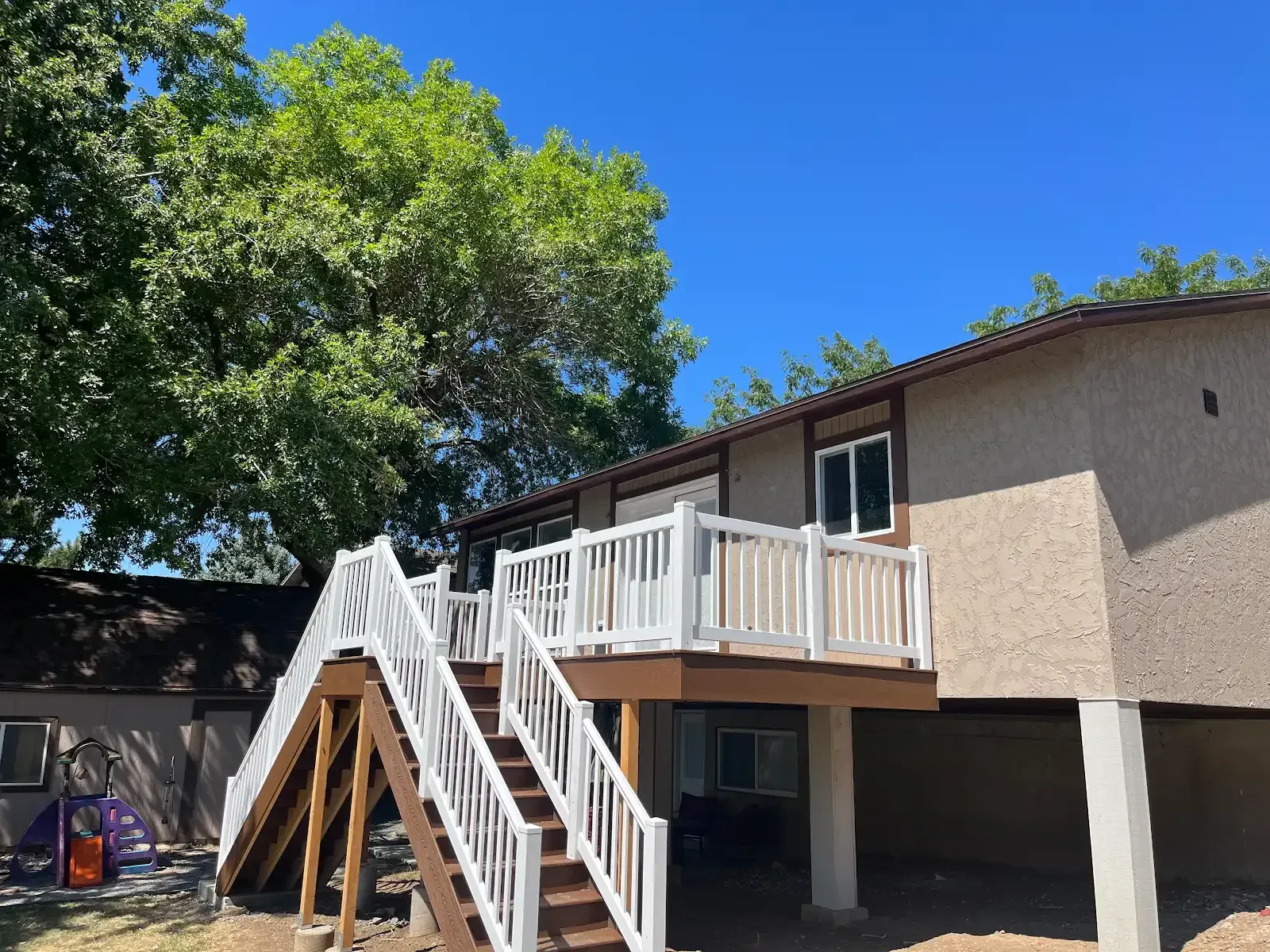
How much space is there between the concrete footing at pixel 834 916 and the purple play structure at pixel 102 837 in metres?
9.49

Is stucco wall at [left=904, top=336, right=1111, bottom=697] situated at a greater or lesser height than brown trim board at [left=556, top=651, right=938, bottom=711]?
greater

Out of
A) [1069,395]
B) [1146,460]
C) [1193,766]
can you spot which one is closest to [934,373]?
[1069,395]

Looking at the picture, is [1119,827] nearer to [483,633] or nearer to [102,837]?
[483,633]

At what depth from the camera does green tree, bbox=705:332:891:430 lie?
3634 cm

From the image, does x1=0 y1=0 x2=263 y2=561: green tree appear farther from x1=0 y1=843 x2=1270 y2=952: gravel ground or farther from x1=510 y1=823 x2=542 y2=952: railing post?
x1=510 y1=823 x2=542 y2=952: railing post

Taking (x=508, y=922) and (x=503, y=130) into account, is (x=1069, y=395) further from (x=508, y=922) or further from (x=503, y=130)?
(x=503, y=130)

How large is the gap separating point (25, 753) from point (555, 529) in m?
9.29

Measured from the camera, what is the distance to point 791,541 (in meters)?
7.88

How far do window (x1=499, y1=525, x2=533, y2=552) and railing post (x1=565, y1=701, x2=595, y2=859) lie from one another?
9611mm

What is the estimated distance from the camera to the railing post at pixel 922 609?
836 cm

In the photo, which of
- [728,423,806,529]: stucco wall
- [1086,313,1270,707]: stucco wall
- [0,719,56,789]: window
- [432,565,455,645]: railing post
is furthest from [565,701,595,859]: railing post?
[0,719,56,789]: window

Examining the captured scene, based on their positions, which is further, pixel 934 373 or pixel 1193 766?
pixel 1193 766

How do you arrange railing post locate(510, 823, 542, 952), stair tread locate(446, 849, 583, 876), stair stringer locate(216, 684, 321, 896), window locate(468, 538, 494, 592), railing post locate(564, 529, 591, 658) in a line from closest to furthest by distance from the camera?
railing post locate(510, 823, 542, 952)
stair tread locate(446, 849, 583, 876)
railing post locate(564, 529, 591, 658)
stair stringer locate(216, 684, 321, 896)
window locate(468, 538, 494, 592)

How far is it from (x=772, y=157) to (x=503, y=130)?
731 centimetres
